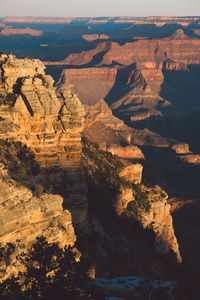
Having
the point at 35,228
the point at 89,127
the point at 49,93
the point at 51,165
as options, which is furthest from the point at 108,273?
the point at 89,127

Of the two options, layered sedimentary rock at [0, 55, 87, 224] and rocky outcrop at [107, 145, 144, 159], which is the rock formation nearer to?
layered sedimentary rock at [0, 55, 87, 224]

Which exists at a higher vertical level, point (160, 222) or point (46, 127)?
point (46, 127)

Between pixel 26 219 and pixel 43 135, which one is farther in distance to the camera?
pixel 43 135

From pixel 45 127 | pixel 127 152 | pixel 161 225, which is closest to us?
pixel 45 127

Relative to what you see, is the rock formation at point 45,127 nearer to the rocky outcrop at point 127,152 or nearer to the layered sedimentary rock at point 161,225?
the layered sedimentary rock at point 161,225

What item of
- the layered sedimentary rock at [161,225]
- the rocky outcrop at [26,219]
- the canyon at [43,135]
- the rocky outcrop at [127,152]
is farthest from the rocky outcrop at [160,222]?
the rocky outcrop at [127,152]

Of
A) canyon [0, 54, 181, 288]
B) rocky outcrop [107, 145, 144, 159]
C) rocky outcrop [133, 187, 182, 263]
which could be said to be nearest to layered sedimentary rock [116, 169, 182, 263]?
rocky outcrop [133, 187, 182, 263]

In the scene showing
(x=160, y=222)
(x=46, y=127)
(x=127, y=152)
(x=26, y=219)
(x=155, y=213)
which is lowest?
(x=127, y=152)

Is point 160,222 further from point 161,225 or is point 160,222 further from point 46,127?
point 46,127

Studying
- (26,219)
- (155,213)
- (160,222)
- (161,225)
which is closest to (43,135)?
(26,219)
